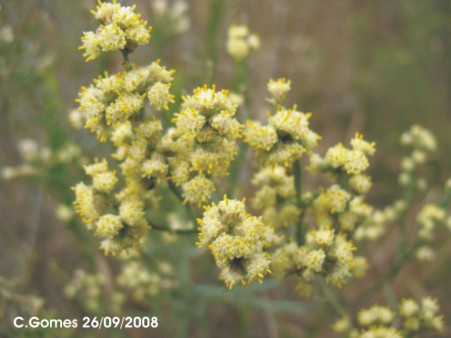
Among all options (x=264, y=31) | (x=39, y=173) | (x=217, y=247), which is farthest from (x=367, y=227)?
(x=264, y=31)

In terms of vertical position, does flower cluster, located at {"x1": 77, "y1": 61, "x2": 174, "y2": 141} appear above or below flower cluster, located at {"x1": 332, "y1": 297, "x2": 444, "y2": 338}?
above

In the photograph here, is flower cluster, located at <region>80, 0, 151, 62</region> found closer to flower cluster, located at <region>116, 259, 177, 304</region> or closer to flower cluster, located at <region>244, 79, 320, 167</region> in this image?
flower cluster, located at <region>244, 79, 320, 167</region>

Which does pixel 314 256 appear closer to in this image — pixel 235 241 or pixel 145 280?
pixel 235 241

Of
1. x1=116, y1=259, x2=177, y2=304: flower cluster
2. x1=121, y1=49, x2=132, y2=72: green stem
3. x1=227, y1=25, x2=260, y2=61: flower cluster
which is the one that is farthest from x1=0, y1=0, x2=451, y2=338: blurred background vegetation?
x1=121, y1=49, x2=132, y2=72: green stem

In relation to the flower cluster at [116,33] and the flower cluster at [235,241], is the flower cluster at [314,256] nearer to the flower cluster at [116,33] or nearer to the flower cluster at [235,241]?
the flower cluster at [235,241]

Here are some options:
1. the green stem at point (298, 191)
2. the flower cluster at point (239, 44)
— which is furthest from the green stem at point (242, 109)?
the green stem at point (298, 191)

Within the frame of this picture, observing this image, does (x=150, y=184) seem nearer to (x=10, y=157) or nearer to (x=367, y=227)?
(x=367, y=227)

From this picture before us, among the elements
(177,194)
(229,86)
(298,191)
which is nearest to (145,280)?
(177,194)
